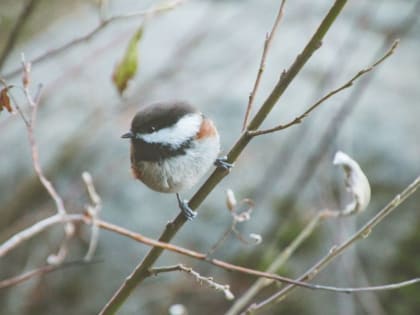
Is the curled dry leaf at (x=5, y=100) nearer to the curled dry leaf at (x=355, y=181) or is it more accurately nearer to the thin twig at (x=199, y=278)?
the thin twig at (x=199, y=278)

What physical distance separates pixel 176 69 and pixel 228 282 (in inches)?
46.5

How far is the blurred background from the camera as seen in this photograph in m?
2.71

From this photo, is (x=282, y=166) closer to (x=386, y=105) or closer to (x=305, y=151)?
(x=305, y=151)

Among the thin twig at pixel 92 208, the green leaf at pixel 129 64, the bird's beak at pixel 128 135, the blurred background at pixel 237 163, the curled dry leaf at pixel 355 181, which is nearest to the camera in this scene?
the thin twig at pixel 92 208

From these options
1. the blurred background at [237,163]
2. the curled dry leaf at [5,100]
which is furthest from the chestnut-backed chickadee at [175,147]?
the blurred background at [237,163]

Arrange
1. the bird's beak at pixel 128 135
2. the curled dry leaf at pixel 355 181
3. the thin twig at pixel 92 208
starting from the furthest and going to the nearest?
the bird's beak at pixel 128 135, the curled dry leaf at pixel 355 181, the thin twig at pixel 92 208

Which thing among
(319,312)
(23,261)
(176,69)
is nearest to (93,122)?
(176,69)

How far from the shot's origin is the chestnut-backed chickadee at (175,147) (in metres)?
1.70

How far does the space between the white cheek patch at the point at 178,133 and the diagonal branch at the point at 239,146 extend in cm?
41

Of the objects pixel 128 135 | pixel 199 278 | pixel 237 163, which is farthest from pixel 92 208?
pixel 237 163

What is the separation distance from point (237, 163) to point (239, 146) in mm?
1813

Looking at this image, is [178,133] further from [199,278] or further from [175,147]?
[199,278]

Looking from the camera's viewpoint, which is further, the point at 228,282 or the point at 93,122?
the point at 93,122

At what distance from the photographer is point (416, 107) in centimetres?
322
